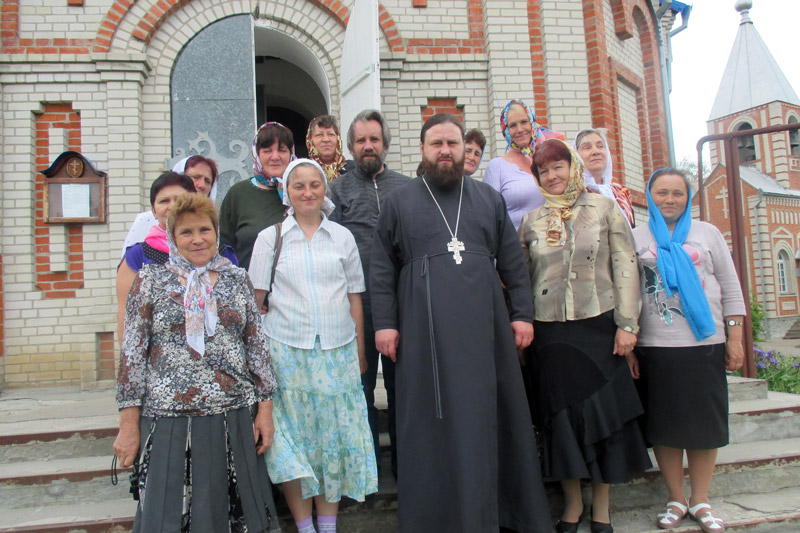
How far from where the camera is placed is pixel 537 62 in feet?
19.1

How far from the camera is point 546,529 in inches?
95.7

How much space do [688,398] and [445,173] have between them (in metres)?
1.57

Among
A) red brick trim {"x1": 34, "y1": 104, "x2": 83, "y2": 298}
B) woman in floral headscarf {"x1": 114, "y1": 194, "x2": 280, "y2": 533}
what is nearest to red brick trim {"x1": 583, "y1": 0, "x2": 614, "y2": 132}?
woman in floral headscarf {"x1": 114, "y1": 194, "x2": 280, "y2": 533}

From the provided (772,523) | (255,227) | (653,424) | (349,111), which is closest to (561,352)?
(653,424)

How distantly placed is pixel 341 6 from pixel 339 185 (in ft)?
10.6

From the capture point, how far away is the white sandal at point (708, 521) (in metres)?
2.66

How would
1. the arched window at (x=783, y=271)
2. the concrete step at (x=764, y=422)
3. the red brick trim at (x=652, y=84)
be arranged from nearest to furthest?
the concrete step at (x=764, y=422) → the red brick trim at (x=652, y=84) → the arched window at (x=783, y=271)

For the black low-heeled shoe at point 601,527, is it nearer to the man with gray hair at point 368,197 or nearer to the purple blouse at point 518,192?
the man with gray hair at point 368,197

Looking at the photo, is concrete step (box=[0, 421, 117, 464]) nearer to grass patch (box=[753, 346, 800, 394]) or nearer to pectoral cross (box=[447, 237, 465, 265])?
pectoral cross (box=[447, 237, 465, 265])

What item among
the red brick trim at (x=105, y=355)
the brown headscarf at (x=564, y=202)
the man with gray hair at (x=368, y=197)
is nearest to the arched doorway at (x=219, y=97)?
the red brick trim at (x=105, y=355)

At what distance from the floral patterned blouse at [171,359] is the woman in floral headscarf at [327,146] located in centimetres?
140

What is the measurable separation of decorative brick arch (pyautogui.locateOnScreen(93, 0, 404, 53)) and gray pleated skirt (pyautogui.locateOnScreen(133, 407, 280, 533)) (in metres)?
4.37

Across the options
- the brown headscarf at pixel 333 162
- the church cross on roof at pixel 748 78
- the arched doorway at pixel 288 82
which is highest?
the church cross on roof at pixel 748 78


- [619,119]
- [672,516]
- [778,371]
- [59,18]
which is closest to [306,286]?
[672,516]
